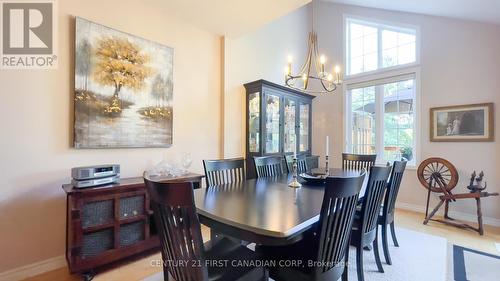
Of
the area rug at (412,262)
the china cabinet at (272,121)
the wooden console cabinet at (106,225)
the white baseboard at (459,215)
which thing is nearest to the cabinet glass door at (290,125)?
the china cabinet at (272,121)

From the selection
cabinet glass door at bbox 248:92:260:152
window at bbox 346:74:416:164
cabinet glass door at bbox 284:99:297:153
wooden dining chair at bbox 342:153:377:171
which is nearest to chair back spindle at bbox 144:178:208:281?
cabinet glass door at bbox 248:92:260:152

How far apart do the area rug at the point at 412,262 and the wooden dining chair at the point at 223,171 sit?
938 mm

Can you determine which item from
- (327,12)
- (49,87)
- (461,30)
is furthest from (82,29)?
(461,30)

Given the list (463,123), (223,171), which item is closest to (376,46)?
(463,123)

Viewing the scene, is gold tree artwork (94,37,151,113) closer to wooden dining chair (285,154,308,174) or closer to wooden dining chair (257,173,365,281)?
wooden dining chair (285,154,308,174)

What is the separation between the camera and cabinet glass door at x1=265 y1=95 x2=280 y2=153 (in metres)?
3.85

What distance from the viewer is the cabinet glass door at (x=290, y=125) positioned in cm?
426

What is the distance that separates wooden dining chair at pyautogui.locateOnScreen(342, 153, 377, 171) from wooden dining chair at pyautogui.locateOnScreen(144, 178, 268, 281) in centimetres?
247

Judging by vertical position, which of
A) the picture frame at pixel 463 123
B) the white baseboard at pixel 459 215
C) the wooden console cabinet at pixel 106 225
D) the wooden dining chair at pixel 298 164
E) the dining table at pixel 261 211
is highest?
the picture frame at pixel 463 123

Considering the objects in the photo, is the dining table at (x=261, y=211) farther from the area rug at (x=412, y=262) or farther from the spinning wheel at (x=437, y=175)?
the spinning wheel at (x=437, y=175)

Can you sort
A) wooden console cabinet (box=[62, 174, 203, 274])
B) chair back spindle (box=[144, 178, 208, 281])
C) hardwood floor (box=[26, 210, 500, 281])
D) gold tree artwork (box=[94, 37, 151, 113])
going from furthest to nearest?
1. gold tree artwork (box=[94, 37, 151, 113])
2. hardwood floor (box=[26, 210, 500, 281])
3. wooden console cabinet (box=[62, 174, 203, 274])
4. chair back spindle (box=[144, 178, 208, 281])

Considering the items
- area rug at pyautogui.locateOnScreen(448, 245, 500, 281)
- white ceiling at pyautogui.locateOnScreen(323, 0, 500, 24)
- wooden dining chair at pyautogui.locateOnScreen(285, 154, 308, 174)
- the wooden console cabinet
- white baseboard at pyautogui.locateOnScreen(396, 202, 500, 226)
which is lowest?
area rug at pyautogui.locateOnScreen(448, 245, 500, 281)

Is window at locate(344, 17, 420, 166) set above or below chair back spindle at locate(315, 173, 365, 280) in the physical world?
above

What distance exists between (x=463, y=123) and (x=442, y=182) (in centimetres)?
97
